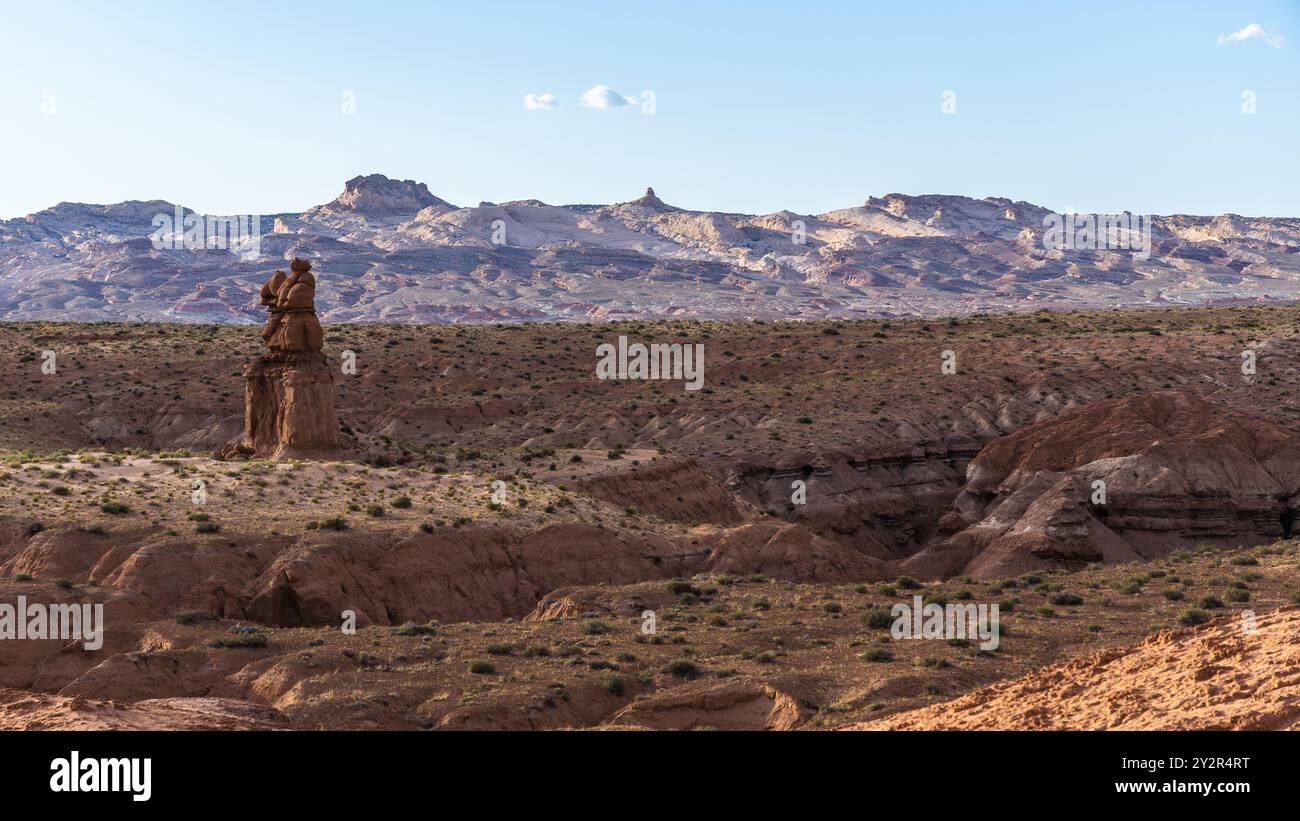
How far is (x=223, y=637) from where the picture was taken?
2427 cm

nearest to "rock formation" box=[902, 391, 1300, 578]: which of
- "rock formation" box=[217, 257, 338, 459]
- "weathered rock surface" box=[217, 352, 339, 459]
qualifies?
"weathered rock surface" box=[217, 352, 339, 459]

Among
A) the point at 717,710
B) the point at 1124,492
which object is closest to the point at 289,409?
the point at 717,710

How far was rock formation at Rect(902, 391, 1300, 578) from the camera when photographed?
137 ft

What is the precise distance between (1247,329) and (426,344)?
4921 cm

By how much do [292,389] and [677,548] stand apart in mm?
13404

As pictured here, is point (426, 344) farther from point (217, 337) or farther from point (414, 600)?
point (414, 600)

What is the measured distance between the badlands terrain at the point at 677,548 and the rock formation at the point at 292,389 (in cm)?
222

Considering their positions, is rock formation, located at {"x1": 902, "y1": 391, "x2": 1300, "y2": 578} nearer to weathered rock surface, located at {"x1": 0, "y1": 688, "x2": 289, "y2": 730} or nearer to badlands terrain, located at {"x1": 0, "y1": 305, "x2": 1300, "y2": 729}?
badlands terrain, located at {"x1": 0, "y1": 305, "x2": 1300, "y2": 729}

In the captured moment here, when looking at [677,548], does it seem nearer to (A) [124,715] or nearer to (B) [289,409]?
(B) [289,409]

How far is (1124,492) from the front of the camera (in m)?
44.7

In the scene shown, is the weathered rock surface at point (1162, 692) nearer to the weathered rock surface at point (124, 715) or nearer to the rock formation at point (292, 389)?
the weathered rock surface at point (124, 715)
